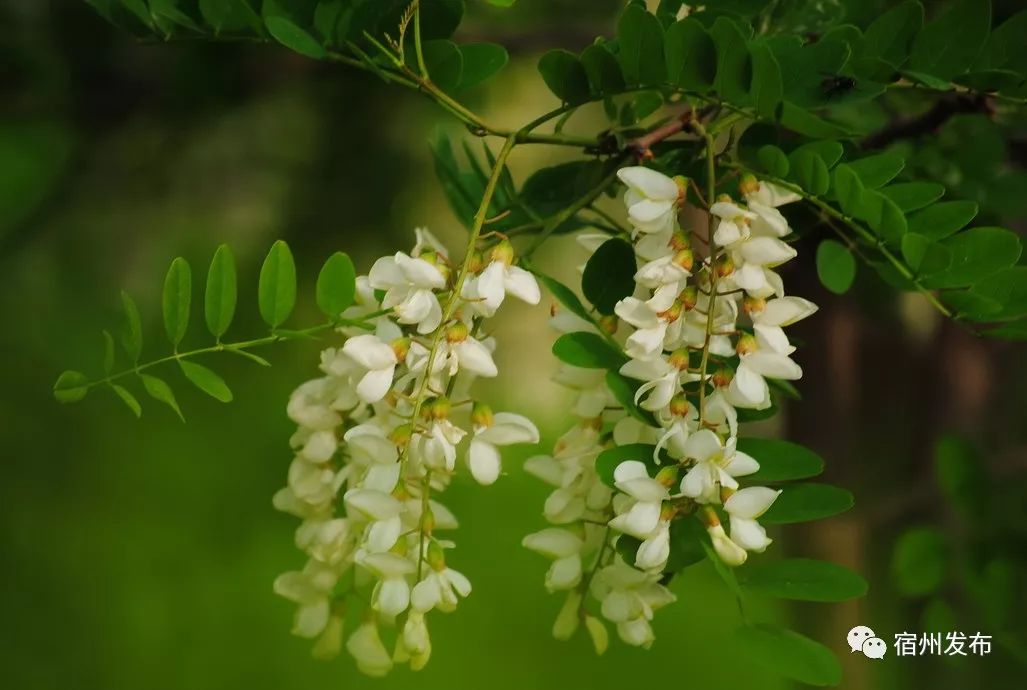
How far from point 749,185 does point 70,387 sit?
25 centimetres

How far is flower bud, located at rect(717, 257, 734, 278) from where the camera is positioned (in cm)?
31

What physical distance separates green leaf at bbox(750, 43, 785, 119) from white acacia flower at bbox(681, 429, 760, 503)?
0.12m

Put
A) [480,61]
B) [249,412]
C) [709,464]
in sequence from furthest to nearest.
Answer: [249,412] < [480,61] < [709,464]

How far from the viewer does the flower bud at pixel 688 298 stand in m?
0.31

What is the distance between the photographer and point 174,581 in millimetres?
875

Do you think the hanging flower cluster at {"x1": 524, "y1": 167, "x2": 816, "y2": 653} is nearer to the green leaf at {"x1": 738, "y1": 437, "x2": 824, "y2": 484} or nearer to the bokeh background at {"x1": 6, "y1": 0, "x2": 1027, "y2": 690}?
the green leaf at {"x1": 738, "y1": 437, "x2": 824, "y2": 484}

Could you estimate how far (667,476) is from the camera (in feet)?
1.01

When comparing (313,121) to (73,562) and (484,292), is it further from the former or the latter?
(484,292)

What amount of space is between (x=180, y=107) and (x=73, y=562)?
42 centimetres

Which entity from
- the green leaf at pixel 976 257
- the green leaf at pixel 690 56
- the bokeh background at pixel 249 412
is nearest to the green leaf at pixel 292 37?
the green leaf at pixel 690 56

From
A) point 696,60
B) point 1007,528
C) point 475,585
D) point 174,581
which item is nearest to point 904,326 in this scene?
point 1007,528

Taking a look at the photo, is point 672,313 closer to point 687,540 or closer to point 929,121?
point 687,540

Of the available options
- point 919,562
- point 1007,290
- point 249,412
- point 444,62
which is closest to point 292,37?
point 444,62

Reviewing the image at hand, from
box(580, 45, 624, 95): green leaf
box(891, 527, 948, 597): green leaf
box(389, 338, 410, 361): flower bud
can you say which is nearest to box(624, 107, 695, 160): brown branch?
box(580, 45, 624, 95): green leaf
